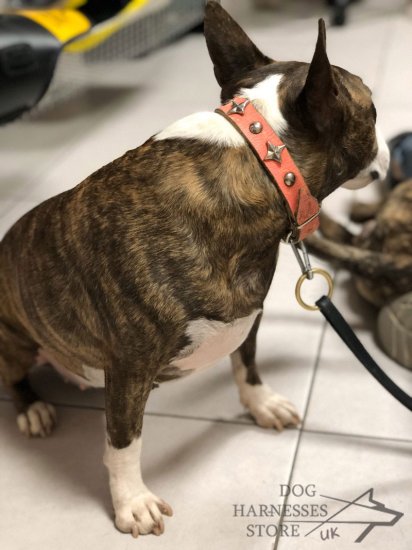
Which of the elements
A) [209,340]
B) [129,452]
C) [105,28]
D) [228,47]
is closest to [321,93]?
[228,47]

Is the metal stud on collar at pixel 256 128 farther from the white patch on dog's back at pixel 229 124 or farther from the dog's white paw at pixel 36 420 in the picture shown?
the dog's white paw at pixel 36 420

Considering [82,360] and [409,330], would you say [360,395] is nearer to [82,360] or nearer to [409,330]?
[409,330]

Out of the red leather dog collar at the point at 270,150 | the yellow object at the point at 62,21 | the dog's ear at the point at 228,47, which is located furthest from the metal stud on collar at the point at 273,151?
the yellow object at the point at 62,21

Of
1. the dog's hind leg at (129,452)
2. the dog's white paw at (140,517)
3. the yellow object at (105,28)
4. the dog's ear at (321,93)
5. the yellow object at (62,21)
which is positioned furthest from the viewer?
the yellow object at (105,28)

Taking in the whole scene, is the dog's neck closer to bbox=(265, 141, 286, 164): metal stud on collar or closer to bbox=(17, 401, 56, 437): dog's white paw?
bbox=(265, 141, 286, 164): metal stud on collar

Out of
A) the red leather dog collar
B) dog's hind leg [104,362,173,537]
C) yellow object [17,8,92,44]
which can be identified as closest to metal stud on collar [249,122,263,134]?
the red leather dog collar

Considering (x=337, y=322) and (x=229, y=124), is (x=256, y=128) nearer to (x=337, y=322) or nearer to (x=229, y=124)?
(x=229, y=124)

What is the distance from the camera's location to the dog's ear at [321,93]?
35.0 inches

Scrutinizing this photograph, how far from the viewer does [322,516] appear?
1.27m

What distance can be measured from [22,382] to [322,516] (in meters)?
0.64

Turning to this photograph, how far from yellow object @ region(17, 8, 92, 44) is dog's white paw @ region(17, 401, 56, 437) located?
127cm

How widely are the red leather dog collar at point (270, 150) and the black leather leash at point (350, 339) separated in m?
0.30

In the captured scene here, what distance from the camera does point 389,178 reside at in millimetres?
2127

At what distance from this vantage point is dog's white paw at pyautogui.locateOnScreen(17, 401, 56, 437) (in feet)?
4.74
